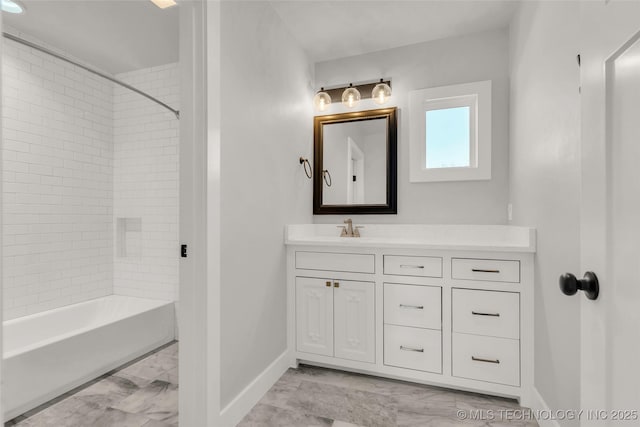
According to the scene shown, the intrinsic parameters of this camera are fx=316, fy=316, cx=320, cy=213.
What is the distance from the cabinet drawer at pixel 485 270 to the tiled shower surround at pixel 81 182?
2301 mm

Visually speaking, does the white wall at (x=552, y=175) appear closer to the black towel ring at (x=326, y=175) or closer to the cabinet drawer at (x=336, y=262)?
the cabinet drawer at (x=336, y=262)

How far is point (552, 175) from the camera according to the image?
147cm

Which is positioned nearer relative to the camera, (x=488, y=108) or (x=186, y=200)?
(x=186, y=200)

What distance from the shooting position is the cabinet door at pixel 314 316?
2.17 meters

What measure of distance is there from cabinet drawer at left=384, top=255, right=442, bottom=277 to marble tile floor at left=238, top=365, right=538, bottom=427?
72 centimetres

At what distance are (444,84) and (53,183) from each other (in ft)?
10.7

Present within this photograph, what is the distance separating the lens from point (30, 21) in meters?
2.27

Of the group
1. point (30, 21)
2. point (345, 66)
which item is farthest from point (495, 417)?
point (30, 21)

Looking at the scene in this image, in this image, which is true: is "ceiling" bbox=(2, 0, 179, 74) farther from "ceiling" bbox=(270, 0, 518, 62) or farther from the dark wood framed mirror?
the dark wood framed mirror

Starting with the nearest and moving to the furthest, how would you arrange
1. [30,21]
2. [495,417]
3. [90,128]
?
[495,417]
[30,21]
[90,128]

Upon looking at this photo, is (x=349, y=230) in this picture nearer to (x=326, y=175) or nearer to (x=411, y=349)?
(x=326, y=175)

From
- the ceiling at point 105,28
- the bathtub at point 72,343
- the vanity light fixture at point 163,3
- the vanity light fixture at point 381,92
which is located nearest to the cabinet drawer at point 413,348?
the vanity light fixture at point 381,92

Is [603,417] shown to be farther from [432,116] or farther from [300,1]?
[300,1]

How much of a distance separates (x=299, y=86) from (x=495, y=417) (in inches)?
97.9
